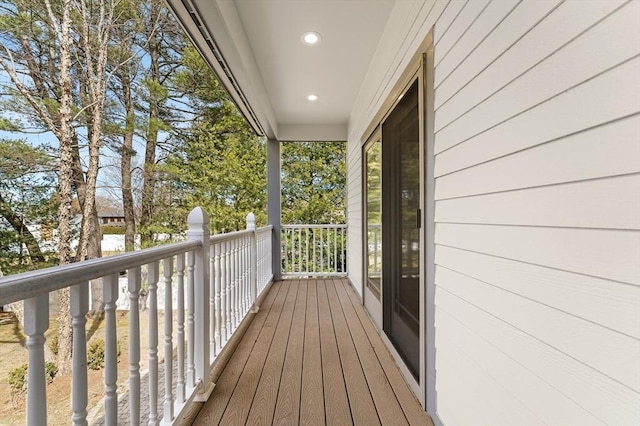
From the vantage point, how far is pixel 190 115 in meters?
8.82

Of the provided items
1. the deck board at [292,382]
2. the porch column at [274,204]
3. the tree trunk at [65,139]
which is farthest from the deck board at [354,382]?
the tree trunk at [65,139]

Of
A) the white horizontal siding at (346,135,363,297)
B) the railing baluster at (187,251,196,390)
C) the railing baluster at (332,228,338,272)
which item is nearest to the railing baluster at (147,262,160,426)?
the railing baluster at (187,251,196,390)

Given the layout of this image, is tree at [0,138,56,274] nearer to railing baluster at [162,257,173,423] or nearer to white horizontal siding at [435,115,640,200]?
railing baluster at [162,257,173,423]

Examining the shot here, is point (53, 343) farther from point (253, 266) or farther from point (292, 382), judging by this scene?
point (292, 382)

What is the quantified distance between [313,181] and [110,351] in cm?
720

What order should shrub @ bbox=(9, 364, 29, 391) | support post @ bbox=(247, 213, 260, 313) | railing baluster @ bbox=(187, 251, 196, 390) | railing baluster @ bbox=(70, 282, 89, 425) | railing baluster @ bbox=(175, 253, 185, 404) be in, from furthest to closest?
1. support post @ bbox=(247, 213, 260, 313)
2. shrub @ bbox=(9, 364, 29, 391)
3. railing baluster @ bbox=(187, 251, 196, 390)
4. railing baluster @ bbox=(175, 253, 185, 404)
5. railing baluster @ bbox=(70, 282, 89, 425)

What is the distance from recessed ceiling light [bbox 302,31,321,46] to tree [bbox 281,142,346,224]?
5.19 metres

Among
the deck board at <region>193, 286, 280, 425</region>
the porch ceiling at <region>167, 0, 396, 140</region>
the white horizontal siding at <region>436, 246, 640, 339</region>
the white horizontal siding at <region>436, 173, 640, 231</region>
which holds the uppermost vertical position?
the porch ceiling at <region>167, 0, 396, 140</region>

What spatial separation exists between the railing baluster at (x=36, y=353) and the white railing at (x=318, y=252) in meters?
4.51

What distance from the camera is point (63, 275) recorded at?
803mm

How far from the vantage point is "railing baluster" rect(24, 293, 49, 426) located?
0.72 meters

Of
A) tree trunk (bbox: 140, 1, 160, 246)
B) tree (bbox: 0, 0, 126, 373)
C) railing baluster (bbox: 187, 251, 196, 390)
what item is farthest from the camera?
tree trunk (bbox: 140, 1, 160, 246)

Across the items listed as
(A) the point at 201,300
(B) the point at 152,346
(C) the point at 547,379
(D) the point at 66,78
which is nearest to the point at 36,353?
(B) the point at 152,346

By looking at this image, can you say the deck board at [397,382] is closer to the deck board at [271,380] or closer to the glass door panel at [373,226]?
the glass door panel at [373,226]
